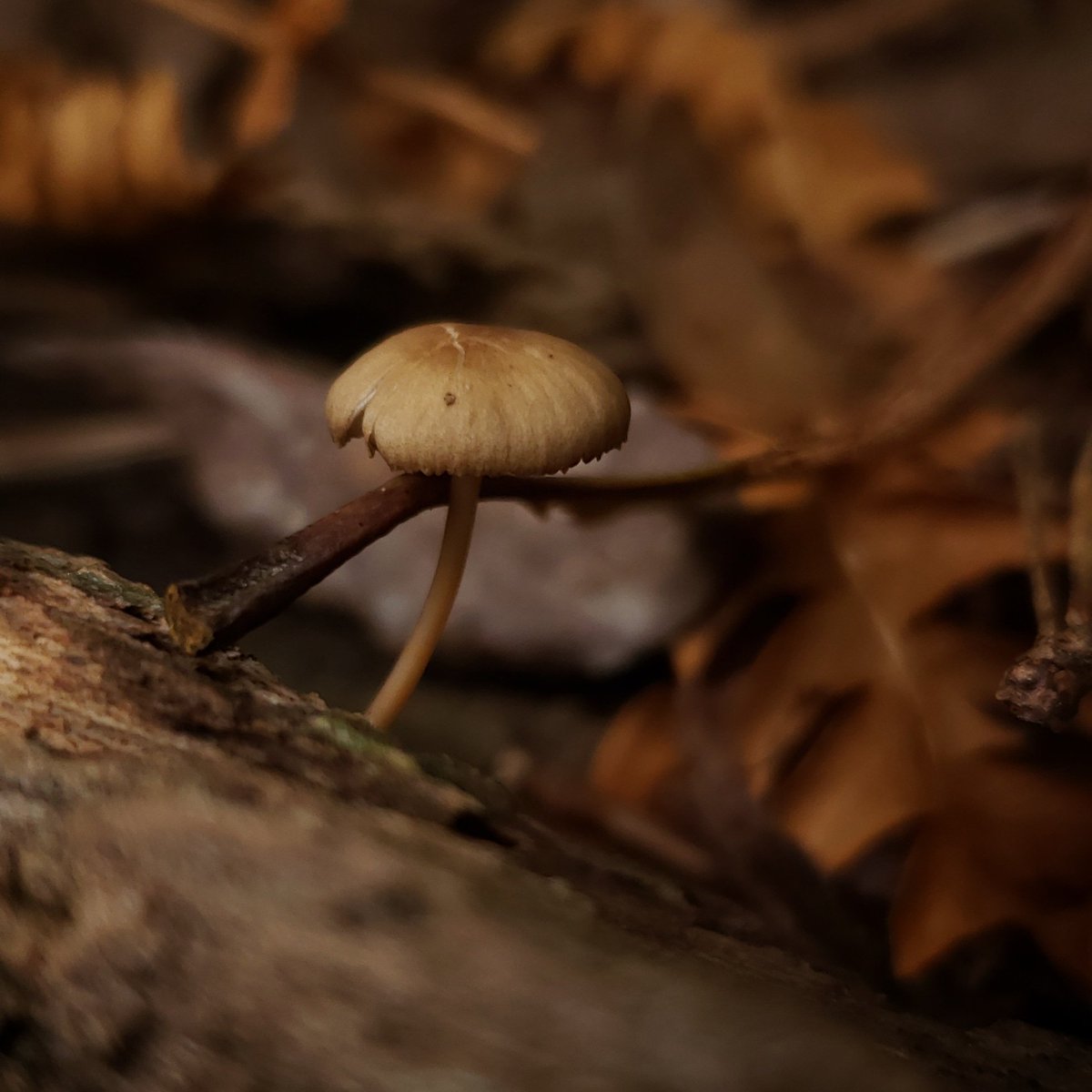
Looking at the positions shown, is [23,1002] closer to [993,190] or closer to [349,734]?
[349,734]

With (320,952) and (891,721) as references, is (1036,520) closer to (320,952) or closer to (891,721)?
(891,721)

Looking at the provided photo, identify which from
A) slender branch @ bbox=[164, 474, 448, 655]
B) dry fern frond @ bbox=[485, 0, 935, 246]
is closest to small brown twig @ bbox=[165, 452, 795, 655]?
slender branch @ bbox=[164, 474, 448, 655]

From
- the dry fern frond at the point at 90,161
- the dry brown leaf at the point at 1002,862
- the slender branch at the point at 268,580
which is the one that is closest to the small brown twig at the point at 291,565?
the slender branch at the point at 268,580

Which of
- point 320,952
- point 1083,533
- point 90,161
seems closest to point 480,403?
point 320,952

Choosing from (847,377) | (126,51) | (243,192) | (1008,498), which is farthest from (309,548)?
(126,51)

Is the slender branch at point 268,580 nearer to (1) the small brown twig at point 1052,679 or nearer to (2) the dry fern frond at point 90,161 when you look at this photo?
(1) the small brown twig at point 1052,679

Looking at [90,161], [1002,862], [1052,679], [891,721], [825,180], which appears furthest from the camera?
[825,180]

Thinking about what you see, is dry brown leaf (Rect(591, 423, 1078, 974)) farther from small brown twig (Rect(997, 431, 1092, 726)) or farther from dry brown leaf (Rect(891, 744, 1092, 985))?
small brown twig (Rect(997, 431, 1092, 726))
